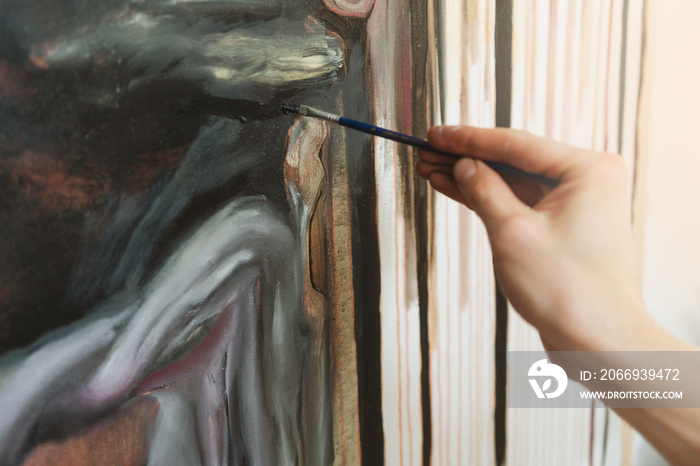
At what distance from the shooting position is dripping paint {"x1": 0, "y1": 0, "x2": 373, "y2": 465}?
340mm

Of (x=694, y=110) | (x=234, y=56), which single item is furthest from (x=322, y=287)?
(x=694, y=110)

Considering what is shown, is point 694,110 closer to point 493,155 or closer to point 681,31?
point 681,31

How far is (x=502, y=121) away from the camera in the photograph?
650mm

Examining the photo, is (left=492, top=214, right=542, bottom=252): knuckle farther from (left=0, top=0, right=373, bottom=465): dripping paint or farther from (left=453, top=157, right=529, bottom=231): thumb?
(left=0, top=0, right=373, bottom=465): dripping paint

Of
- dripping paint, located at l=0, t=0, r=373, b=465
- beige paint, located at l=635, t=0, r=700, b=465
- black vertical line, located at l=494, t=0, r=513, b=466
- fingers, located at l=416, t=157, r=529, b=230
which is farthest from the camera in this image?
beige paint, located at l=635, t=0, r=700, b=465

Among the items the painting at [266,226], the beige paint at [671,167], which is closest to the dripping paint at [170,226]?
the painting at [266,226]

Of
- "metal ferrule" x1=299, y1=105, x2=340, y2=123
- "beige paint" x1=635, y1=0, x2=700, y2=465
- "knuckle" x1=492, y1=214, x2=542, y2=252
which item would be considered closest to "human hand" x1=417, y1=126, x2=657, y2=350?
"knuckle" x1=492, y1=214, x2=542, y2=252

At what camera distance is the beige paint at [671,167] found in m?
0.74

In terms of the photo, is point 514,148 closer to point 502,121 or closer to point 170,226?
point 502,121

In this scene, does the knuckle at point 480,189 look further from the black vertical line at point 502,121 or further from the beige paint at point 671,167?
the beige paint at point 671,167

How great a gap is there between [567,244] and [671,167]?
1.66 ft

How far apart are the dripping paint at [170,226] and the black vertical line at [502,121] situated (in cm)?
22

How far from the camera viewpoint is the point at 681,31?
0.75 m

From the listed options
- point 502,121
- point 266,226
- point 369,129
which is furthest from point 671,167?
point 266,226
